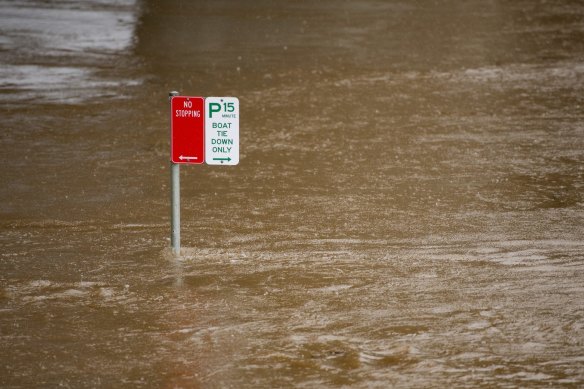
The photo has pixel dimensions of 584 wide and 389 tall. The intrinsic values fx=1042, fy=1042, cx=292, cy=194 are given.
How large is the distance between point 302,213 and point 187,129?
1.60 metres

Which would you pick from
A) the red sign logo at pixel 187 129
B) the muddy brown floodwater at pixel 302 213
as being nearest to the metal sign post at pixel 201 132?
the red sign logo at pixel 187 129

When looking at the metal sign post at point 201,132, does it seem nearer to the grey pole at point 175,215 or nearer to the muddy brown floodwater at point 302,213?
the grey pole at point 175,215

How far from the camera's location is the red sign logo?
799 centimetres

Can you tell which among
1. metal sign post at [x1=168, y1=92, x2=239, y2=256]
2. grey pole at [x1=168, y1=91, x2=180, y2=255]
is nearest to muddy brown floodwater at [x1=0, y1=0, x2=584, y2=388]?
grey pole at [x1=168, y1=91, x2=180, y2=255]

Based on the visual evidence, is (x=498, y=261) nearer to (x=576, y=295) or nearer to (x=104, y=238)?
(x=576, y=295)

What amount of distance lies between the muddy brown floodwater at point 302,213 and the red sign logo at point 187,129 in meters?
0.76

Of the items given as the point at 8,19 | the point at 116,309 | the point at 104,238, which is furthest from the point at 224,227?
the point at 8,19

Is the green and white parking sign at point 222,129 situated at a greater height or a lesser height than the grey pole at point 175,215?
greater

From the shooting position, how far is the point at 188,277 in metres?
7.60

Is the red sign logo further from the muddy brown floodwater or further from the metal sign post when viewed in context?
the muddy brown floodwater

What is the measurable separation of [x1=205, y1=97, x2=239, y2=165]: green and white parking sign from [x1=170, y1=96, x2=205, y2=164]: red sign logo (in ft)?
0.15

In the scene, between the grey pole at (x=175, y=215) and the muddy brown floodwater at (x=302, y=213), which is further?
the grey pole at (x=175, y=215)

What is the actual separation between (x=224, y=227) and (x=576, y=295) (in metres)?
3.03

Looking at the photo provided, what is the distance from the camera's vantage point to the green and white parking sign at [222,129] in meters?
7.96
